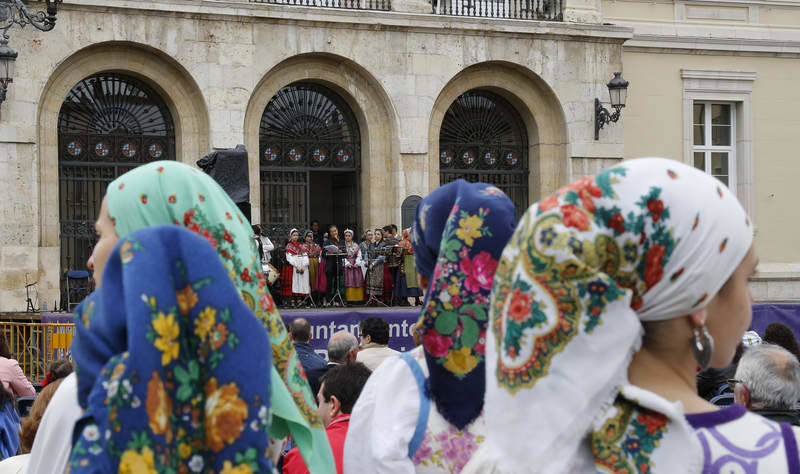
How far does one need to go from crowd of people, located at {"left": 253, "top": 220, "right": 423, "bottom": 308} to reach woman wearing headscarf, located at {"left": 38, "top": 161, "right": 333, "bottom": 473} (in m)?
16.9

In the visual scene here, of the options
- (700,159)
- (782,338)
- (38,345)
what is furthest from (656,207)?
(700,159)

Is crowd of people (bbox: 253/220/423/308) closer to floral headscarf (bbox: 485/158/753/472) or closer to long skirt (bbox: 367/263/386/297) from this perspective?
long skirt (bbox: 367/263/386/297)

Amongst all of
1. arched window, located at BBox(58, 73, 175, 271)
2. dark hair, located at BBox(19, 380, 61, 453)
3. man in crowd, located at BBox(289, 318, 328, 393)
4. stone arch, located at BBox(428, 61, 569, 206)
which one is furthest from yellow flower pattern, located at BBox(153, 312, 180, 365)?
stone arch, located at BBox(428, 61, 569, 206)

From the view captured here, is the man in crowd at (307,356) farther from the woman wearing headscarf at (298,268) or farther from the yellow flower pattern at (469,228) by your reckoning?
the woman wearing headscarf at (298,268)

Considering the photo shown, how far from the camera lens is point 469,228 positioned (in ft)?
10.8

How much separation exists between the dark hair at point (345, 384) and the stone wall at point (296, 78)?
15.2 m

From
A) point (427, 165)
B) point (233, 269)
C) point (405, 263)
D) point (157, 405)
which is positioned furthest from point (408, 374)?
point (427, 165)

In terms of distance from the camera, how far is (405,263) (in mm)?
20359

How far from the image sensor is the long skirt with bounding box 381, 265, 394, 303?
67.3 feet

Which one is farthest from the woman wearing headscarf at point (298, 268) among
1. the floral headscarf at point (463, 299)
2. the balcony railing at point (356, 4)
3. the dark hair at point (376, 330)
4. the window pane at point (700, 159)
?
the floral headscarf at point (463, 299)

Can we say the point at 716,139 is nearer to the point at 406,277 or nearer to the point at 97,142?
the point at 406,277

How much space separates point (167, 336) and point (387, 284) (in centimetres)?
1849

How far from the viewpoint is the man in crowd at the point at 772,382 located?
13.2 feet

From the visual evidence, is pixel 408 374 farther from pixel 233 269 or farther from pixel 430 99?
pixel 430 99
